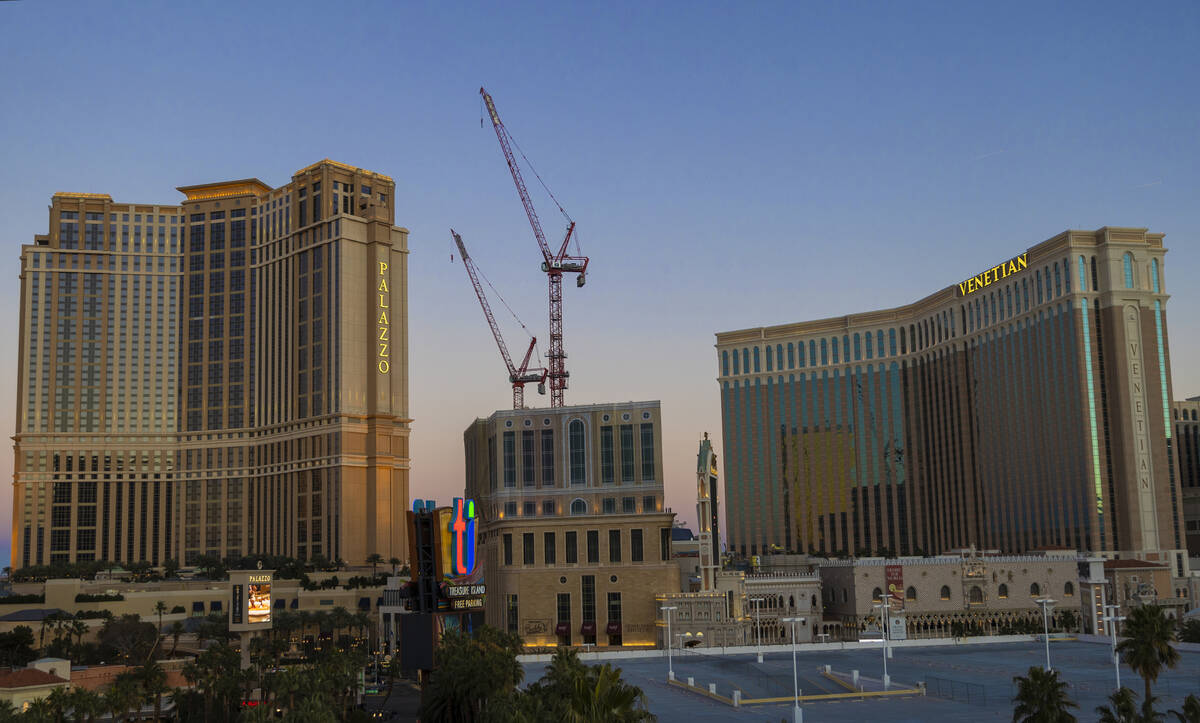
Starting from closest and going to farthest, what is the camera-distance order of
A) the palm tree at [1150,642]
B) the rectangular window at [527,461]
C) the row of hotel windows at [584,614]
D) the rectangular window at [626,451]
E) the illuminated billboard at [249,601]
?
the palm tree at [1150,642] → the illuminated billboard at [249,601] → the row of hotel windows at [584,614] → the rectangular window at [626,451] → the rectangular window at [527,461]

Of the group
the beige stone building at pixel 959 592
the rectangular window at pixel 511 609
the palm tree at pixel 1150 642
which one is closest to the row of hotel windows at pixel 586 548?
the rectangular window at pixel 511 609

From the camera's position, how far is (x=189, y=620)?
171 m

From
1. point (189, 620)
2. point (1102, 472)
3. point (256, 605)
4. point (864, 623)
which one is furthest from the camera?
point (1102, 472)

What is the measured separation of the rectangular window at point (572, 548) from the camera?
534 feet

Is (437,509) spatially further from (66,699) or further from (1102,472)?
(1102,472)

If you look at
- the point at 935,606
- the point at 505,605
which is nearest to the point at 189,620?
the point at 505,605

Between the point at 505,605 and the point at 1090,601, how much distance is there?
83410 mm

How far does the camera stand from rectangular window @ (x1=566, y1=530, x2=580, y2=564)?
534ft

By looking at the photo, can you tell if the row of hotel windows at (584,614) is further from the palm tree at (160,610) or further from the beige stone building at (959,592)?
the palm tree at (160,610)

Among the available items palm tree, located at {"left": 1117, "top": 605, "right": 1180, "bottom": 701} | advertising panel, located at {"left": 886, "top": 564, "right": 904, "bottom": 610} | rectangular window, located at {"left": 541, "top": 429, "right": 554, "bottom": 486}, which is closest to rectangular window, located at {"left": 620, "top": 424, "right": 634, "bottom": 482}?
rectangular window, located at {"left": 541, "top": 429, "right": 554, "bottom": 486}

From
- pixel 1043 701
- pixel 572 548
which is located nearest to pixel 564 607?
pixel 572 548

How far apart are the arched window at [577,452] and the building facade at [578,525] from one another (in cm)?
15

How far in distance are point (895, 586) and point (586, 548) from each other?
44118 mm

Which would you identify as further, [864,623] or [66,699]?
[864,623]
